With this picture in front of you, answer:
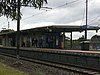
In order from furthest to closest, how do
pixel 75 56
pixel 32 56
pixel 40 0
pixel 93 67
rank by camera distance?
1. pixel 32 56
2. pixel 75 56
3. pixel 93 67
4. pixel 40 0

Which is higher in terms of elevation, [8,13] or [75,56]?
[8,13]

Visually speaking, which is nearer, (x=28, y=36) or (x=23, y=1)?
(x=23, y=1)

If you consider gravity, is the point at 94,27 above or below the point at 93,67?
above

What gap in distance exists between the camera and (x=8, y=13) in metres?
10.8

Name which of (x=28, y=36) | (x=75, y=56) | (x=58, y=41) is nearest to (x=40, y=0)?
(x=75, y=56)

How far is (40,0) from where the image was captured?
34.9ft

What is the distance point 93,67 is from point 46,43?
2803cm

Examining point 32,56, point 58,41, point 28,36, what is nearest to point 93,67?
point 32,56

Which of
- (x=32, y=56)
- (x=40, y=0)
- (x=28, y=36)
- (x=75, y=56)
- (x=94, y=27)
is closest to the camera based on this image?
(x=40, y=0)

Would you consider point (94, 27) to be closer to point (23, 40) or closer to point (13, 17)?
point (23, 40)

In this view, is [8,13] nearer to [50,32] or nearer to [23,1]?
[23,1]

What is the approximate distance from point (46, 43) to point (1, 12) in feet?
117

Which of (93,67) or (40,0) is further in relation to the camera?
(93,67)

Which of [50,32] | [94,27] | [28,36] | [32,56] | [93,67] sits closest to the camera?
[93,67]
